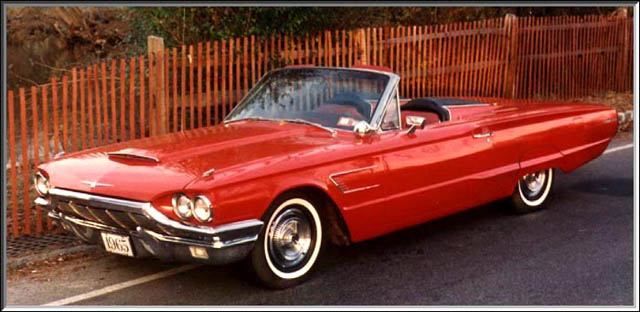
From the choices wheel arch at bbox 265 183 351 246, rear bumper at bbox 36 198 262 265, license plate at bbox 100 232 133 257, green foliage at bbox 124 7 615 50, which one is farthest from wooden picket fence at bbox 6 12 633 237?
wheel arch at bbox 265 183 351 246

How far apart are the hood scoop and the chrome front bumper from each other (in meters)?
0.40

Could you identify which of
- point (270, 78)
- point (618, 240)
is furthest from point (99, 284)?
point (618, 240)

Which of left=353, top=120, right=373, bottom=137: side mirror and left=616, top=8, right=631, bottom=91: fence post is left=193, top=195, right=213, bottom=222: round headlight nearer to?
left=353, top=120, right=373, bottom=137: side mirror

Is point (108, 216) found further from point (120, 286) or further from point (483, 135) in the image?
point (483, 135)

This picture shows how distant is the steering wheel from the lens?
23.0 ft

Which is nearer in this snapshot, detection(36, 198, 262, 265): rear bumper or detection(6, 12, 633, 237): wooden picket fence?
detection(36, 198, 262, 265): rear bumper

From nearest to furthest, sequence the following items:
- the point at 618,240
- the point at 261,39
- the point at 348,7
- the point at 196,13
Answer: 1. the point at 618,240
2. the point at 261,39
3. the point at 196,13
4. the point at 348,7

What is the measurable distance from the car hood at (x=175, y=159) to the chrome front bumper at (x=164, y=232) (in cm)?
8

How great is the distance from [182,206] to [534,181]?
4088mm

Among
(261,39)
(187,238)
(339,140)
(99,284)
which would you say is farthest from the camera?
(261,39)

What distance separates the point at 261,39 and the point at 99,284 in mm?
5145

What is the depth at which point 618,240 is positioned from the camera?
23.7ft

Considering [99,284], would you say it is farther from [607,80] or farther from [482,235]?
[607,80]

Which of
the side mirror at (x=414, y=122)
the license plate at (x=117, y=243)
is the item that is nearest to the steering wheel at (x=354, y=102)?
the side mirror at (x=414, y=122)
